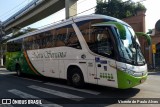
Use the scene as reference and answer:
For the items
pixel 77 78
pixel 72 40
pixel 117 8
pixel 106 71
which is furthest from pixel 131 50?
pixel 117 8

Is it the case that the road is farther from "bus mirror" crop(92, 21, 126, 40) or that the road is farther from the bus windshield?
"bus mirror" crop(92, 21, 126, 40)

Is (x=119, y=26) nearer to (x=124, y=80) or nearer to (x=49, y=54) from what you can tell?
(x=124, y=80)

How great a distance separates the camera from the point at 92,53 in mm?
9789

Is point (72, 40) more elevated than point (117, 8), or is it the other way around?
point (117, 8)

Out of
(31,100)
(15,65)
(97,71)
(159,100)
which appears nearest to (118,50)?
(97,71)

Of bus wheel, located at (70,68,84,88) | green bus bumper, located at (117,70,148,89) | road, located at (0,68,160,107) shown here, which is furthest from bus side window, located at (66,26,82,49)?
green bus bumper, located at (117,70,148,89)

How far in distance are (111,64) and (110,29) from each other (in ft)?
4.51

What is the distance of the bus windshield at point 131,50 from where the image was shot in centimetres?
883

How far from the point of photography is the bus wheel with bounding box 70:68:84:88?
416 inches

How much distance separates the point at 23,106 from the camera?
25.7ft

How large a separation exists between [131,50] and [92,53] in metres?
1.64

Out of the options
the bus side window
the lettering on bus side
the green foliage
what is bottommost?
the lettering on bus side

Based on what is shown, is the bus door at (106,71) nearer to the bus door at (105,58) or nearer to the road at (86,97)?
the bus door at (105,58)

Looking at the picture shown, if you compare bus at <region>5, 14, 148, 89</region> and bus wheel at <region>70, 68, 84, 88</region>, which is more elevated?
bus at <region>5, 14, 148, 89</region>
